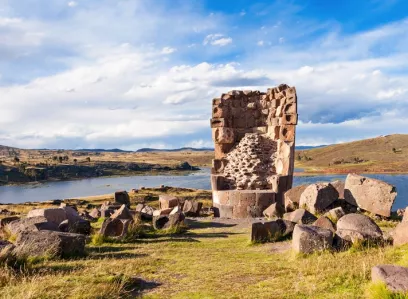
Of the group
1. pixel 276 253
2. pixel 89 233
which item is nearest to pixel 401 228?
pixel 276 253

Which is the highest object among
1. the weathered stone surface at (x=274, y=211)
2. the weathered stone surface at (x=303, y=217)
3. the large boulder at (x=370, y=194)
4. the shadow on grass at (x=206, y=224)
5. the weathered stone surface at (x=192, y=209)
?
the large boulder at (x=370, y=194)

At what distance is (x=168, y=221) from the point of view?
12.8m

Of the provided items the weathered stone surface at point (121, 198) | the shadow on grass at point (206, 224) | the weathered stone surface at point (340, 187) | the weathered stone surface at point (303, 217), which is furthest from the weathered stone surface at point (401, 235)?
the weathered stone surface at point (121, 198)

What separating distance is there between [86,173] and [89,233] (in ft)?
275

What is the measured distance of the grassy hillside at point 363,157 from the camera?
74.5 m

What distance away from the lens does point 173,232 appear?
12.2m

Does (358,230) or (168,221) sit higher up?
(358,230)

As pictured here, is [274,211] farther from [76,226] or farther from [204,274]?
[204,274]

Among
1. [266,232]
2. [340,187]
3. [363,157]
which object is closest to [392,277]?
[266,232]

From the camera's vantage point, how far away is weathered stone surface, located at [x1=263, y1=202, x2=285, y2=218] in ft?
48.3

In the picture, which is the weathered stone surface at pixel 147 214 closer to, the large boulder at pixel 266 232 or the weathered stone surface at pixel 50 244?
the large boulder at pixel 266 232

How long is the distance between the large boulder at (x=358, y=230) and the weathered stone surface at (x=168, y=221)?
17.1 feet

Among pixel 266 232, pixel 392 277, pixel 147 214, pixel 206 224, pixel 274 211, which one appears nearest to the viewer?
pixel 392 277

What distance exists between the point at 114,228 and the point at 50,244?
117 inches
